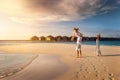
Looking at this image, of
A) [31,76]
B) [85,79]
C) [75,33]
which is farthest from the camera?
[75,33]

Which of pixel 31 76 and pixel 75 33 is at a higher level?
pixel 75 33

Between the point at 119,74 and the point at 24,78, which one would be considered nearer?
the point at 24,78

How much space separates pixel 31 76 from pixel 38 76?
12.0 inches

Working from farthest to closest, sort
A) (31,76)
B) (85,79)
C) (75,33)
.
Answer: (75,33)
(31,76)
(85,79)

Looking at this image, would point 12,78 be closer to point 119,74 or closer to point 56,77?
point 56,77

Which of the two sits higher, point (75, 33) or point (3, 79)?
point (75, 33)

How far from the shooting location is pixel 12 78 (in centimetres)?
844

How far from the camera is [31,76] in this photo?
346 inches

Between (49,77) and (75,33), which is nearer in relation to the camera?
(49,77)

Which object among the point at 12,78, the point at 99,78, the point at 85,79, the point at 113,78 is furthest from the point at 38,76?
the point at 113,78

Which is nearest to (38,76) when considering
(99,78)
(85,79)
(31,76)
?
(31,76)

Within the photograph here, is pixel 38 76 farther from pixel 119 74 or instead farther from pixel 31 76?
pixel 119 74

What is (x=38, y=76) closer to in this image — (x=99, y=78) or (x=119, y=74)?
(x=99, y=78)

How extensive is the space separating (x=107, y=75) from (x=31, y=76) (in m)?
3.35
